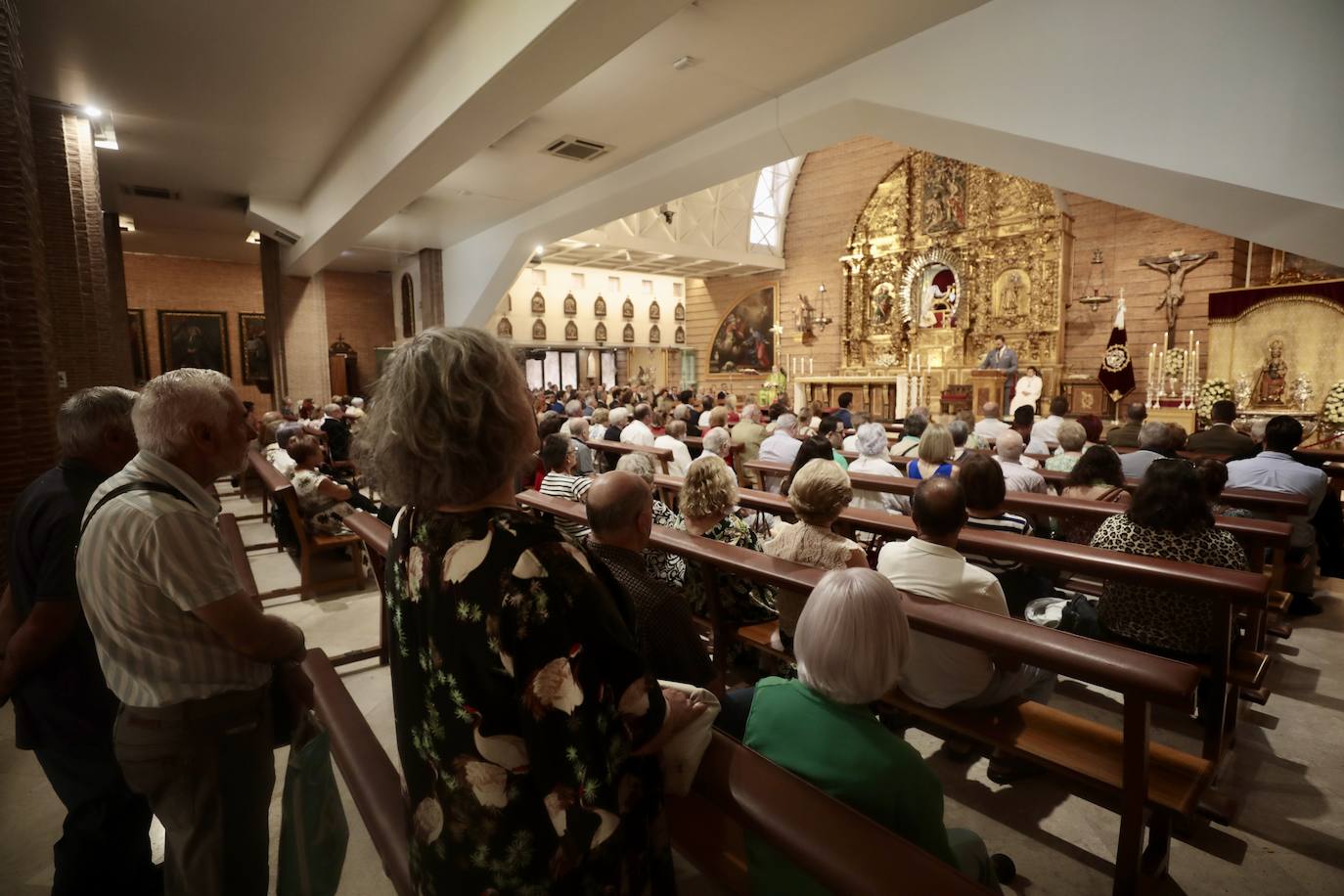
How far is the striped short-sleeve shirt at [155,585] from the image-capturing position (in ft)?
4.50

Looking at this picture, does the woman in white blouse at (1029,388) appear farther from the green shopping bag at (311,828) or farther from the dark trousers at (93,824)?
the dark trousers at (93,824)

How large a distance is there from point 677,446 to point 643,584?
168 inches

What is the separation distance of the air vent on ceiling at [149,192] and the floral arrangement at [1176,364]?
1536cm

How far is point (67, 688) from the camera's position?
1.74 meters

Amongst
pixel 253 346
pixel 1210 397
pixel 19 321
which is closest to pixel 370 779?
pixel 19 321

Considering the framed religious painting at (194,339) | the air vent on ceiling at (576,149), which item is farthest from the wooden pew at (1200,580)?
the framed religious painting at (194,339)

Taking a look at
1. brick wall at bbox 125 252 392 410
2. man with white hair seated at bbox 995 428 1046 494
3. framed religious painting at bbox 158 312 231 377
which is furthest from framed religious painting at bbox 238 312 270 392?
man with white hair seated at bbox 995 428 1046 494

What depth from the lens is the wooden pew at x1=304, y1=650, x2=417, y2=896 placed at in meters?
1.28

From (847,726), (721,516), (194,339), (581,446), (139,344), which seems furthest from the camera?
(194,339)

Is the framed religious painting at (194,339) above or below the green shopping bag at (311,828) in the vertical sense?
above

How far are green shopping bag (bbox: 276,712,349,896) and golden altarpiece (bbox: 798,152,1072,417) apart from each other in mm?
13462

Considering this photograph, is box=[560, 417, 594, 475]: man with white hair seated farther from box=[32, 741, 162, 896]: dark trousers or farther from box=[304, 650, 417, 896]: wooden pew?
box=[32, 741, 162, 896]: dark trousers

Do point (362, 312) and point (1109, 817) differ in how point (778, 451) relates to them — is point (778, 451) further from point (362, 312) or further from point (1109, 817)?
point (362, 312)

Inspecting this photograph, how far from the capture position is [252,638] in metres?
1.46
